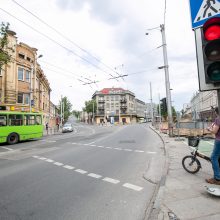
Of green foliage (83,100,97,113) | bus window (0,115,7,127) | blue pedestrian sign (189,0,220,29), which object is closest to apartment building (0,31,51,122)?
bus window (0,115,7,127)

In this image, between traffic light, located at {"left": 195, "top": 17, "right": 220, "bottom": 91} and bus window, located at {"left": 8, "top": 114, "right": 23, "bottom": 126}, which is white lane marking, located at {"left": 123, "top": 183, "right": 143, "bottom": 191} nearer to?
traffic light, located at {"left": 195, "top": 17, "right": 220, "bottom": 91}

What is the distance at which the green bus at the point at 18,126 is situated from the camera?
14297mm

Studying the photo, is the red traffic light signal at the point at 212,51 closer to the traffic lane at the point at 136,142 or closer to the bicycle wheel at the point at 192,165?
the bicycle wheel at the point at 192,165

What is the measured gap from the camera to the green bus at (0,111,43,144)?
14297mm

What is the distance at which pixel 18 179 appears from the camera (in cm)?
531

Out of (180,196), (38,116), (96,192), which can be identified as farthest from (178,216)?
(38,116)

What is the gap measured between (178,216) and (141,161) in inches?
179

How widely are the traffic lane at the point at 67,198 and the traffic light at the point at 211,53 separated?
8.30 ft

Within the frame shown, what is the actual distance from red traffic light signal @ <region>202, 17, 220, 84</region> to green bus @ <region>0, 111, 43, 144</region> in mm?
14939

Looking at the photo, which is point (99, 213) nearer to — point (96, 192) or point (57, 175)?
point (96, 192)

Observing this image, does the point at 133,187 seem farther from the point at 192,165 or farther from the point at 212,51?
the point at 212,51

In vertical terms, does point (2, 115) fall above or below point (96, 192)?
above

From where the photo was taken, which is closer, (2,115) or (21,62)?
(2,115)

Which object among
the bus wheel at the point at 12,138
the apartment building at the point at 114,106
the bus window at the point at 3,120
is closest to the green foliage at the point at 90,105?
the apartment building at the point at 114,106
